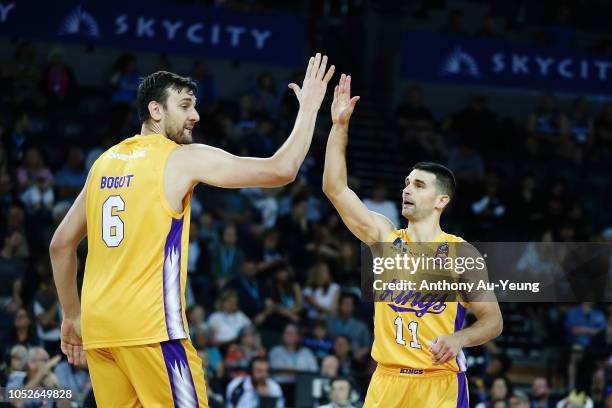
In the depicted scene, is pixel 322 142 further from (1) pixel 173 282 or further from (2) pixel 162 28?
(1) pixel 173 282

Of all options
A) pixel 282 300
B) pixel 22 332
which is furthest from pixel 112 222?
pixel 282 300

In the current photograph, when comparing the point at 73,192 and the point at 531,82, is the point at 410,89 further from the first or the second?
the point at 73,192

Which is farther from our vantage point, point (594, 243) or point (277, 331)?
point (594, 243)

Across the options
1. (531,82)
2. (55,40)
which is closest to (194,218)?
(55,40)

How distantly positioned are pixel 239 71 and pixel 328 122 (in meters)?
1.89

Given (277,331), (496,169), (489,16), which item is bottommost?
(277,331)

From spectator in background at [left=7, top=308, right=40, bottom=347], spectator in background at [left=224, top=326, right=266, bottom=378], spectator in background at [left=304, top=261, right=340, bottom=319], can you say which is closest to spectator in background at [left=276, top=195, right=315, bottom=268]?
spectator in background at [left=304, top=261, right=340, bottom=319]

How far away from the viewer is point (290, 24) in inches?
688

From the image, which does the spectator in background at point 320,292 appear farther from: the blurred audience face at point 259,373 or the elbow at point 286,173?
the elbow at point 286,173

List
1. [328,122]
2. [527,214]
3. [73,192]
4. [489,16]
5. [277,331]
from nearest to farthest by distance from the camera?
1. [277,331]
2. [73,192]
3. [527,214]
4. [328,122]
5. [489,16]

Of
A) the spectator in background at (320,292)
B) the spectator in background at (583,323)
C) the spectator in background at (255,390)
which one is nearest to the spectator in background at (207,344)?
the spectator in background at (255,390)

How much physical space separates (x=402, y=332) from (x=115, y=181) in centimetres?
242

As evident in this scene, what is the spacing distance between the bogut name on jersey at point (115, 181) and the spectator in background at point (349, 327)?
8423 millimetres

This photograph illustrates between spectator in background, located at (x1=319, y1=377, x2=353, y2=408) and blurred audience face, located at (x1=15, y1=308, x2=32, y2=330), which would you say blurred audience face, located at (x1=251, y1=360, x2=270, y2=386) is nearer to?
spectator in background, located at (x1=319, y1=377, x2=353, y2=408)
